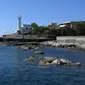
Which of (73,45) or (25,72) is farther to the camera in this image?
(73,45)

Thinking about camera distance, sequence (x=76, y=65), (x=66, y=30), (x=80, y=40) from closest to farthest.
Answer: (x=76, y=65) < (x=80, y=40) < (x=66, y=30)

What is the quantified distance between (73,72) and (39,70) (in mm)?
5038

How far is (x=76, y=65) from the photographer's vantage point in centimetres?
5044

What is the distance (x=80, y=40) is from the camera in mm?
124000

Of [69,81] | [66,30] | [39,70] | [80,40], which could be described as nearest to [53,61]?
[39,70]

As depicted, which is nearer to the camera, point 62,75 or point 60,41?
point 62,75

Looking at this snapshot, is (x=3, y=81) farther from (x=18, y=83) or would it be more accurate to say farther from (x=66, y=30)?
(x=66, y=30)

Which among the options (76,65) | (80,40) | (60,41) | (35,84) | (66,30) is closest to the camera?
(35,84)

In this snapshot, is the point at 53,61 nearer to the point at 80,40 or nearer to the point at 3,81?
the point at 3,81

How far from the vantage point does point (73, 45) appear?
417ft

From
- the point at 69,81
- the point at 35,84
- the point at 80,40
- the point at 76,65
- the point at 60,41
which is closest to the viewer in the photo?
the point at 35,84

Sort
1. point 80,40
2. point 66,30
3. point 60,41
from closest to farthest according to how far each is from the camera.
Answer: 1. point 80,40
2. point 60,41
3. point 66,30

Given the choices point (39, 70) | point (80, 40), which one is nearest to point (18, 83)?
point (39, 70)

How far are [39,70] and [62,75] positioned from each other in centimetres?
533
